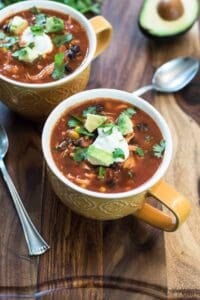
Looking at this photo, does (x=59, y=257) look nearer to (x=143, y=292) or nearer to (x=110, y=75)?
(x=143, y=292)

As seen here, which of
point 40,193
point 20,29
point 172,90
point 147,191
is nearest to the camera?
point 147,191

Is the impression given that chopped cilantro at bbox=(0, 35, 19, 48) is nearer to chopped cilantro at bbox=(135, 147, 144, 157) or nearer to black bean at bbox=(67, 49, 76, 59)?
black bean at bbox=(67, 49, 76, 59)

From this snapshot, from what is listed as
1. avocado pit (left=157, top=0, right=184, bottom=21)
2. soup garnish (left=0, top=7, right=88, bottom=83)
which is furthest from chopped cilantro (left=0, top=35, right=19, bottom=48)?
avocado pit (left=157, top=0, right=184, bottom=21)

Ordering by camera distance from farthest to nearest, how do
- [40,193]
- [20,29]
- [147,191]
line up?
[20,29] → [40,193] → [147,191]

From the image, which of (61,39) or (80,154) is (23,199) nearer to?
(80,154)

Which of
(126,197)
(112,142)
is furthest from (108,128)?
(126,197)

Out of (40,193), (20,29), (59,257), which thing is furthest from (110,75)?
(59,257)
